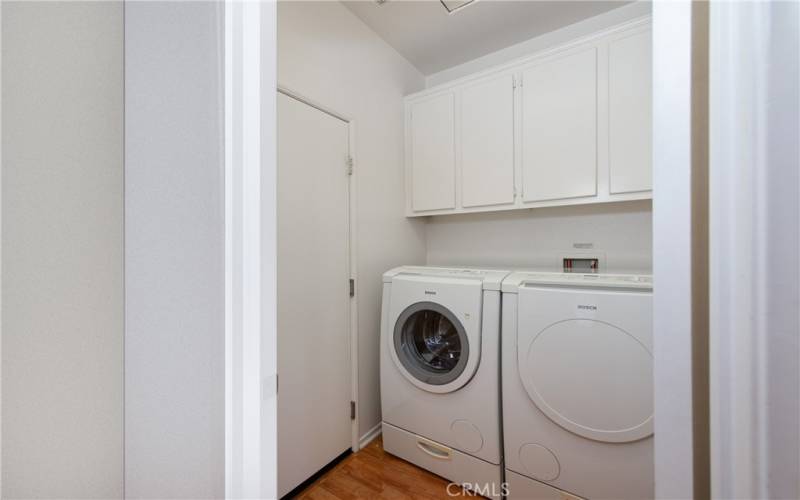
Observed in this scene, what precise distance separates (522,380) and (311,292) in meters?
1.16

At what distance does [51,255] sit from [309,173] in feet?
3.92

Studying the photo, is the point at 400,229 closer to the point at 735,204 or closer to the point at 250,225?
the point at 250,225

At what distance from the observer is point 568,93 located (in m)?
1.82

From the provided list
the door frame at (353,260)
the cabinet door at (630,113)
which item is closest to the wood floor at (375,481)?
the door frame at (353,260)

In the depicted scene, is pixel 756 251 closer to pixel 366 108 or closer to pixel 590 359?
pixel 590 359

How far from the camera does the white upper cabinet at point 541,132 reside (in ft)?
5.45


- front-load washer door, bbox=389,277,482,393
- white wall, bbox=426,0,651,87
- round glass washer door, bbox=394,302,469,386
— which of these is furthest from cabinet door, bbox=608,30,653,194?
round glass washer door, bbox=394,302,469,386

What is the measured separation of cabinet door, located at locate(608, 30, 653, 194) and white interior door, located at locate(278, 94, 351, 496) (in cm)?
154

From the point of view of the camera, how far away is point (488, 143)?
82.8 inches

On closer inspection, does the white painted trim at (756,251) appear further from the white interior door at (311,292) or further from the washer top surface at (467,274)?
the white interior door at (311,292)

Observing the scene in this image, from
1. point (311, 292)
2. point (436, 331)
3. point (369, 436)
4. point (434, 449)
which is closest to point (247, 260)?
point (311, 292)

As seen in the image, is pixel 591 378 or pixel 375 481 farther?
pixel 375 481

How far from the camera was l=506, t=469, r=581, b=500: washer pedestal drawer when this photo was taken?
54.4 inches

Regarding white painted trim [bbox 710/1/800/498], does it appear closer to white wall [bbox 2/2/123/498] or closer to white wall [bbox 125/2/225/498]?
white wall [bbox 125/2/225/498]
